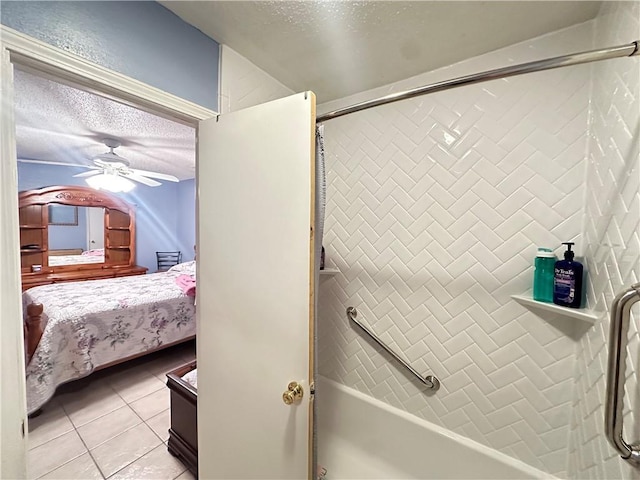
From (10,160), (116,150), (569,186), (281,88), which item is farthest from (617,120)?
(116,150)

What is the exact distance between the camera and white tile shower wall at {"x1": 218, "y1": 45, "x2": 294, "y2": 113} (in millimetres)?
1230

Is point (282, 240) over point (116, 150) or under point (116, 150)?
under

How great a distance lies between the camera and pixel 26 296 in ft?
8.46

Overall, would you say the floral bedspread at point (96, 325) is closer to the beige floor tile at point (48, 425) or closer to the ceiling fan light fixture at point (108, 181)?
the beige floor tile at point (48, 425)

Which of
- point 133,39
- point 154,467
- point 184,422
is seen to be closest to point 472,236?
point 133,39

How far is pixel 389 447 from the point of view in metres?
1.48

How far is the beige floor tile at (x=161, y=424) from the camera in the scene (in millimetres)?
1759

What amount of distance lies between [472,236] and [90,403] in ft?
10.2

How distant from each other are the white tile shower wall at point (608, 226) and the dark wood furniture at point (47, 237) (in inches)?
189

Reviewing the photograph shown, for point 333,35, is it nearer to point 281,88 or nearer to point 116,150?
point 281,88

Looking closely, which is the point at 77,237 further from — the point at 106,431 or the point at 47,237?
the point at 106,431

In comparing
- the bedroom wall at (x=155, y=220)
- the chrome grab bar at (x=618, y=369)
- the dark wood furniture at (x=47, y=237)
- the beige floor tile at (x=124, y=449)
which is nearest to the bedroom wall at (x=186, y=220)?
the bedroom wall at (x=155, y=220)

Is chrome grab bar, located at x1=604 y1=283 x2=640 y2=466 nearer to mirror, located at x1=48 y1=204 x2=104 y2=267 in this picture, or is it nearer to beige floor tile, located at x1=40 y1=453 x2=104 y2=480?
beige floor tile, located at x1=40 y1=453 x2=104 y2=480

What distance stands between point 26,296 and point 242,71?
3.28m
